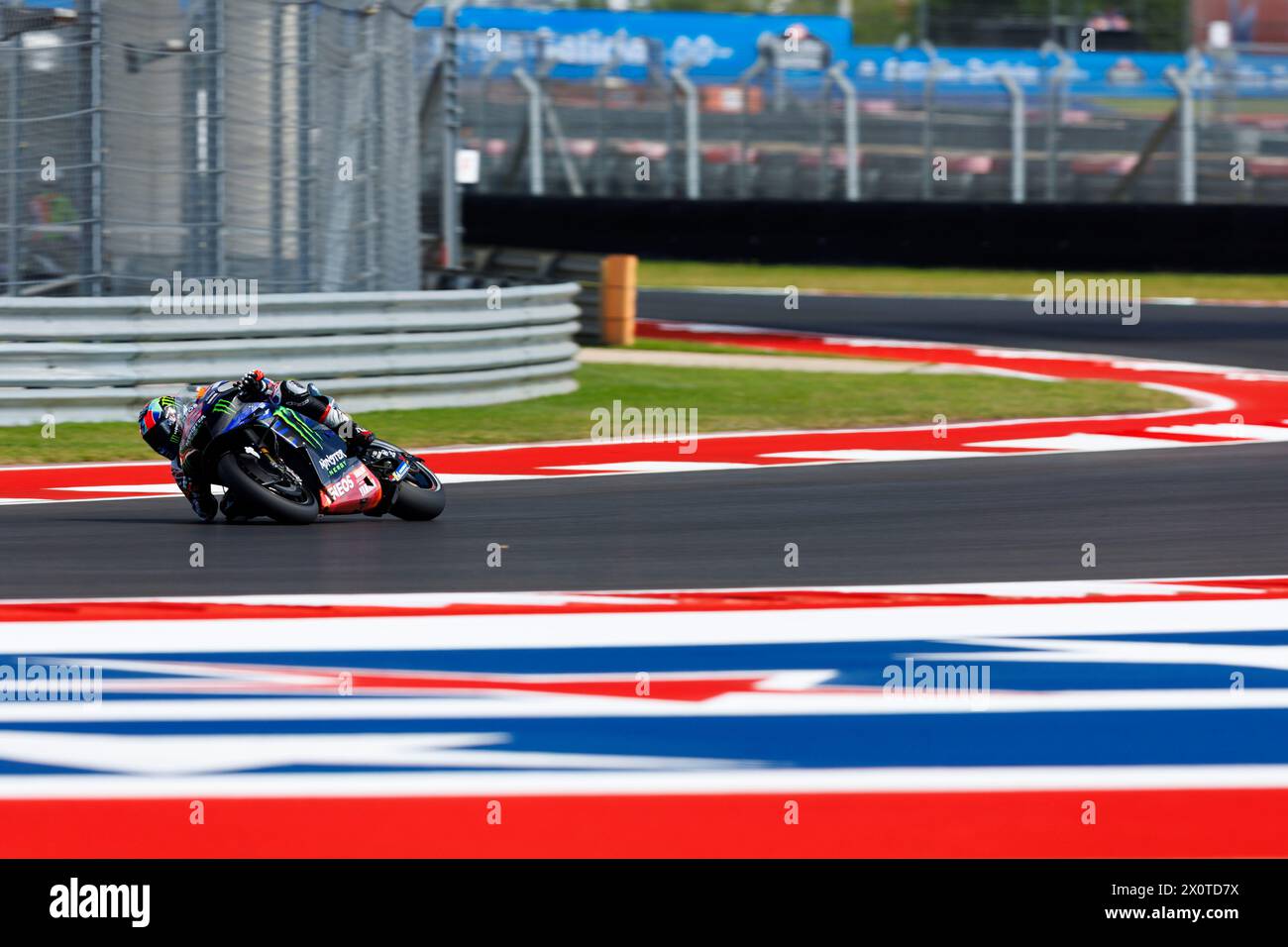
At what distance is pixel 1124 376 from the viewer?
17.6 m

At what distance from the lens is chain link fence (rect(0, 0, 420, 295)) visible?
13.8 metres

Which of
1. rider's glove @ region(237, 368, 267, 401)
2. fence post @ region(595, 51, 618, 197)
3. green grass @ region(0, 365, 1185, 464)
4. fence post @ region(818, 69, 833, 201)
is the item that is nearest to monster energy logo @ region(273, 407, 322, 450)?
rider's glove @ region(237, 368, 267, 401)

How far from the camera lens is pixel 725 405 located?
593 inches

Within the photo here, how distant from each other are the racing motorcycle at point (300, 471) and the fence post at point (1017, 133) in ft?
58.3

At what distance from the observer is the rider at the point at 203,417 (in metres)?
9.59

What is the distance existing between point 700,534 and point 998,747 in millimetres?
3669

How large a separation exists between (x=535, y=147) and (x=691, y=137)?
246 cm

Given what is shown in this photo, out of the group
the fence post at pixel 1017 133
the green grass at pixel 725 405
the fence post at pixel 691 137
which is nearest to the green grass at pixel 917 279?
the fence post at pixel 691 137

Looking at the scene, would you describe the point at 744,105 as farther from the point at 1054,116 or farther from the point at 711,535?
the point at 711,535

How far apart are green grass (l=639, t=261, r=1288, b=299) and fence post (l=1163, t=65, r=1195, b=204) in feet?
3.61

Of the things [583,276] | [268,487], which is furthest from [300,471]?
[583,276]

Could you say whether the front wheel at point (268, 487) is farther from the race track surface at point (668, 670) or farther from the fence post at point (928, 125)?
the fence post at point (928, 125)
